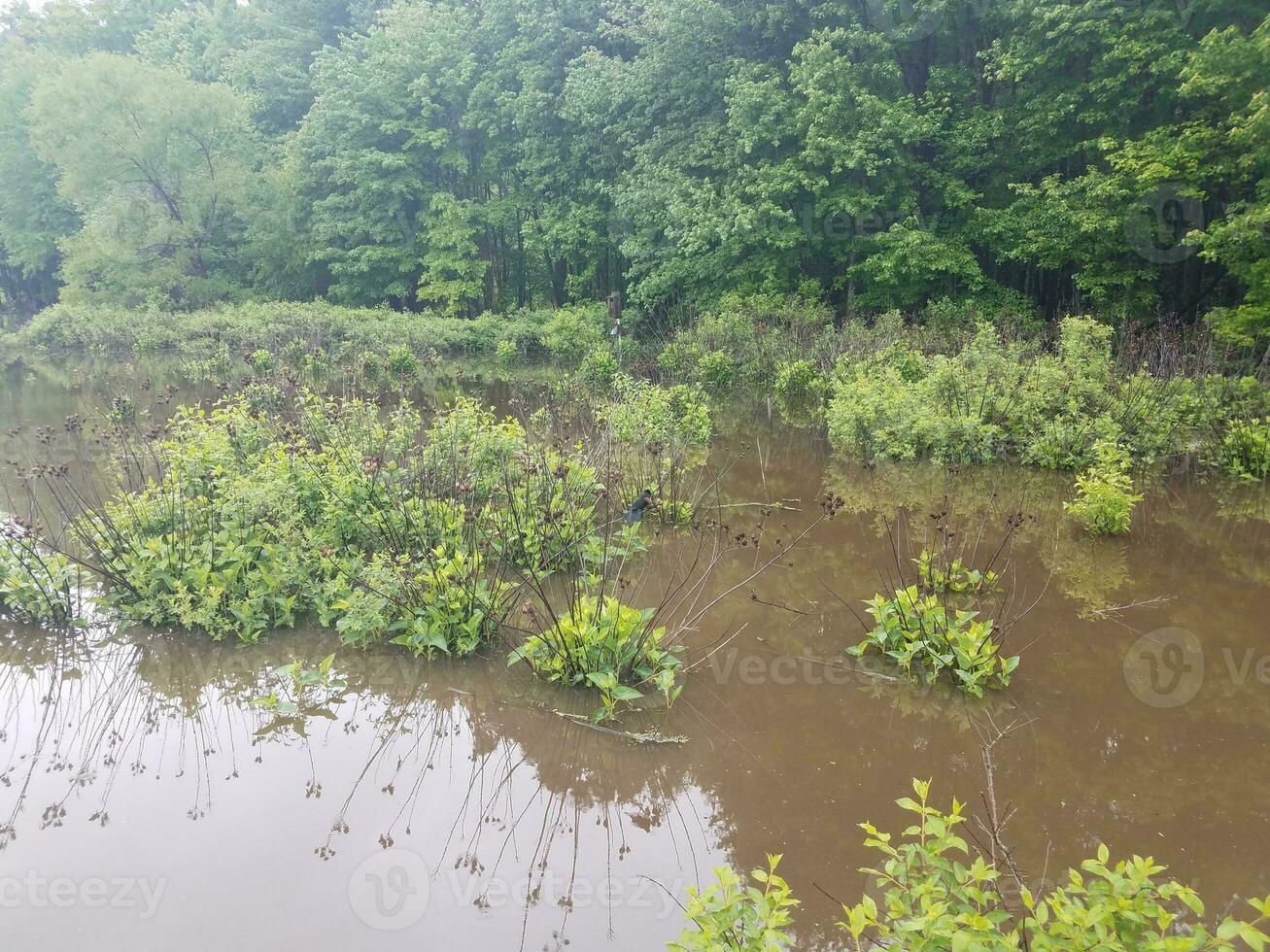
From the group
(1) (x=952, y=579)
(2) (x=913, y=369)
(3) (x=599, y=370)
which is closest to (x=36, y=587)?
(1) (x=952, y=579)

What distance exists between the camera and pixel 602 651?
4508 millimetres

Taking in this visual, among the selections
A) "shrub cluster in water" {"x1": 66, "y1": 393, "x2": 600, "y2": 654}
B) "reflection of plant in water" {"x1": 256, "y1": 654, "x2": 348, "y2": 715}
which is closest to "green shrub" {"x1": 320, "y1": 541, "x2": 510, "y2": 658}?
"shrub cluster in water" {"x1": 66, "y1": 393, "x2": 600, "y2": 654}

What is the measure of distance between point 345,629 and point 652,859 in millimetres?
2493

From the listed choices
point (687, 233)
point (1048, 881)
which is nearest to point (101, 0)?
point (687, 233)

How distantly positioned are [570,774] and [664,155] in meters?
19.0

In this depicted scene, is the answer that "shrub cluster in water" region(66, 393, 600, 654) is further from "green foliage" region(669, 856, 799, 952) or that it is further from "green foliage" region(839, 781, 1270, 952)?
"green foliage" region(839, 781, 1270, 952)

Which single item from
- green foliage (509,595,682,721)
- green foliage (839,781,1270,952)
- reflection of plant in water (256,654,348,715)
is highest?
green foliage (839,781,1270,952)

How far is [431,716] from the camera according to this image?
4.43 m

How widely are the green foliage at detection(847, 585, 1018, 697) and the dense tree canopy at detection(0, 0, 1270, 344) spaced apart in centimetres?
1018

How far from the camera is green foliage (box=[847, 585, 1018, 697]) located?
14.7ft

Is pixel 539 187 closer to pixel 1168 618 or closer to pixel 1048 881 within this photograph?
pixel 1168 618

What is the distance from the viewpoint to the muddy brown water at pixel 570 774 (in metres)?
3.18

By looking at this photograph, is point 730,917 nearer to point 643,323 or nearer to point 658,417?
point 658,417

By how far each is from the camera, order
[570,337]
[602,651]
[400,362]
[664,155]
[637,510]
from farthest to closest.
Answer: [664,155], [570,337], [400,362], [637,510], [602,651]
